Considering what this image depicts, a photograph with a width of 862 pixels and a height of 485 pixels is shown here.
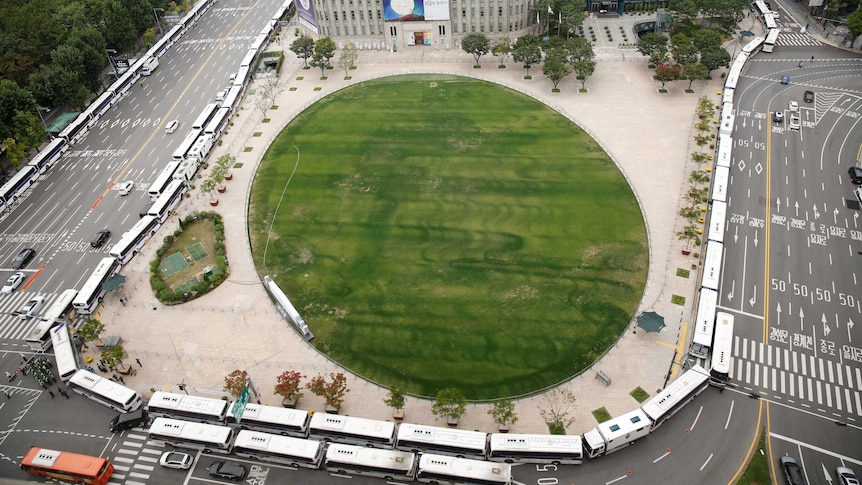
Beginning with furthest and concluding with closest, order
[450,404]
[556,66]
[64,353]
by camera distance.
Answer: [556,66], [64,353], [450,404]

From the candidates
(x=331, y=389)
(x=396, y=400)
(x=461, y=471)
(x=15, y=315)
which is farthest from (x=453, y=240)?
(x=15, y=315)

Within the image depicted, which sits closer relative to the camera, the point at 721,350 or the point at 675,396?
the point at 675,396

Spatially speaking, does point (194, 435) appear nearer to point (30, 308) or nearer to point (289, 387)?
point (289, 387)

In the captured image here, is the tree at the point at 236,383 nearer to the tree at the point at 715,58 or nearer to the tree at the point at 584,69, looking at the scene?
the tree at the point at 584,69

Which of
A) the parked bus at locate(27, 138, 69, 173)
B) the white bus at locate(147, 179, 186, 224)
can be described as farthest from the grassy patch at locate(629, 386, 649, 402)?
the parked bus at locate(27, 138, 69, 173)

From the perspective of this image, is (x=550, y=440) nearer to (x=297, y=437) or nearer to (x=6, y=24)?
(x=297, y=437)
